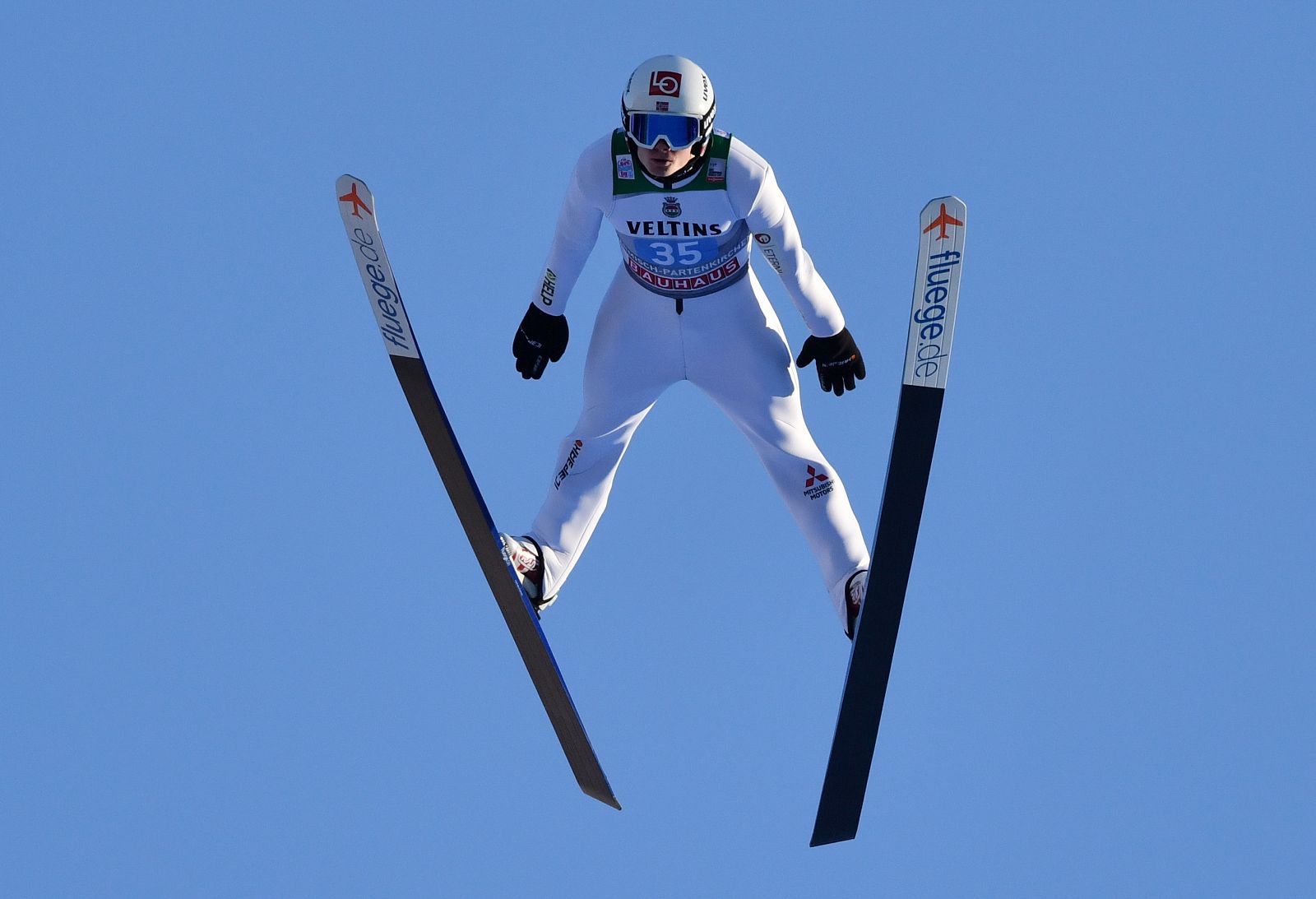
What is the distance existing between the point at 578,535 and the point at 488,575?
1.70 feet

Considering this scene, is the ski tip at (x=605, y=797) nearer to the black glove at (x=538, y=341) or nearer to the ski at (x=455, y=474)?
the ski at (x=455, y=474)

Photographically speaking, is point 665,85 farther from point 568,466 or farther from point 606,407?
point 568,466

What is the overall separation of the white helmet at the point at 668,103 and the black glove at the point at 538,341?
38.2 inches

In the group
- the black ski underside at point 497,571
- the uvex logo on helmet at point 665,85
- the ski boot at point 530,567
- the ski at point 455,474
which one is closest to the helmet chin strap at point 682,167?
the uvex logo on helmet at point 665,85

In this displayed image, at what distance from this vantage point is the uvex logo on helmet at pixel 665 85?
6359 millimetres

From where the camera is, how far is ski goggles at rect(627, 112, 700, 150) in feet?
20.9

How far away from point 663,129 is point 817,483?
1.51 m

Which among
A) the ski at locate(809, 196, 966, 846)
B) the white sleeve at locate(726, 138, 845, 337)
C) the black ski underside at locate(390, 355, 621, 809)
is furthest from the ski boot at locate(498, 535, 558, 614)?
the white sleeve at locate(726, 138, 845, 337)

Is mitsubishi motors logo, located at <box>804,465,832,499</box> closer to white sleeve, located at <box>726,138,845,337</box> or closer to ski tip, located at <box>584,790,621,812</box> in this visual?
white sleeve, located at <box>726,138,845,337</box>

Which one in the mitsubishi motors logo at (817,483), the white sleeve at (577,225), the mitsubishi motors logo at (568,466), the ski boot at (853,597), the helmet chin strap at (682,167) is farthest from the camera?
the mitsubishi motors logo at (568,466)

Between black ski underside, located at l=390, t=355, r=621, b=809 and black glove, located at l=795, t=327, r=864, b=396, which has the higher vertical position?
black glove, located at l=795, t=327, r=864, b=396

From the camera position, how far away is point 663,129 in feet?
21.0

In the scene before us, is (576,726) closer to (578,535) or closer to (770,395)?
(578,535)

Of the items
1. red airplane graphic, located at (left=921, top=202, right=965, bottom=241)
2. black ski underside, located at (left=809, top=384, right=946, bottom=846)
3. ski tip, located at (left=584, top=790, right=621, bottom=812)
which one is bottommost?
ski tip, located at (left=584, top=790, right=621, bottom=812)
